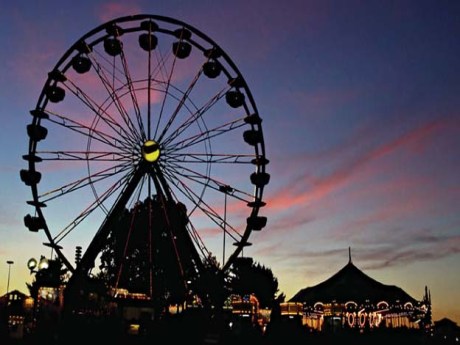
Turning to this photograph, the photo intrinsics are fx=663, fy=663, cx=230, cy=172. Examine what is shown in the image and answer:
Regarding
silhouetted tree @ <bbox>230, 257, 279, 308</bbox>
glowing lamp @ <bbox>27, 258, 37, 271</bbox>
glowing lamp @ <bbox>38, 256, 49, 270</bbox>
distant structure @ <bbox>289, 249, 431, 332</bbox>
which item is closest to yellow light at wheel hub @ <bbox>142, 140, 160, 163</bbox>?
glowing lamp @ <bbox>38, 256, 49, 270</bbox>

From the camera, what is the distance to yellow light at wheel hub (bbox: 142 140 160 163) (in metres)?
30.5

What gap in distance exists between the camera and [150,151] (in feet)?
100

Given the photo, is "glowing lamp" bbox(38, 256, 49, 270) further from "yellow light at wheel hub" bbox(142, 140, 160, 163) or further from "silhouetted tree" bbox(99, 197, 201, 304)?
"silhouetted tree" bbox(99, 197, 201, 304)

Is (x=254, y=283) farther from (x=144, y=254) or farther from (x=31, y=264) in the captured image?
(x=31, y=264)

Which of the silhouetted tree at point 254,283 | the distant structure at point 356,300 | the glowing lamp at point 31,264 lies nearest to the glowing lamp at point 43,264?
the glowing lamp at point 31,264

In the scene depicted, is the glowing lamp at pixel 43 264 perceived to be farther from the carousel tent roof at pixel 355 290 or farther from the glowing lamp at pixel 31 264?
the carousel tent roof at pixel 355 290

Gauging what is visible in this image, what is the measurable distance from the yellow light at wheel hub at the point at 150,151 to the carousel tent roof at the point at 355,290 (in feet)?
67.6

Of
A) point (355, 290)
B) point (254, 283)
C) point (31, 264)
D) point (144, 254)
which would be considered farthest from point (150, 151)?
point (254, 283)

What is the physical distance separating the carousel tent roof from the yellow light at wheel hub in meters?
20.6

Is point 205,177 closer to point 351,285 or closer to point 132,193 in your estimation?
point 132,193

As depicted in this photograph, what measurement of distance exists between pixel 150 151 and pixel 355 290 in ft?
70.1

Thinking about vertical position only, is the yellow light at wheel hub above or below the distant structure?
above

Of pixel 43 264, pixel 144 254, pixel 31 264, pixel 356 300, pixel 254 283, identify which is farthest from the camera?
pixel 254 283

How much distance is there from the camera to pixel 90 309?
32.5 m
